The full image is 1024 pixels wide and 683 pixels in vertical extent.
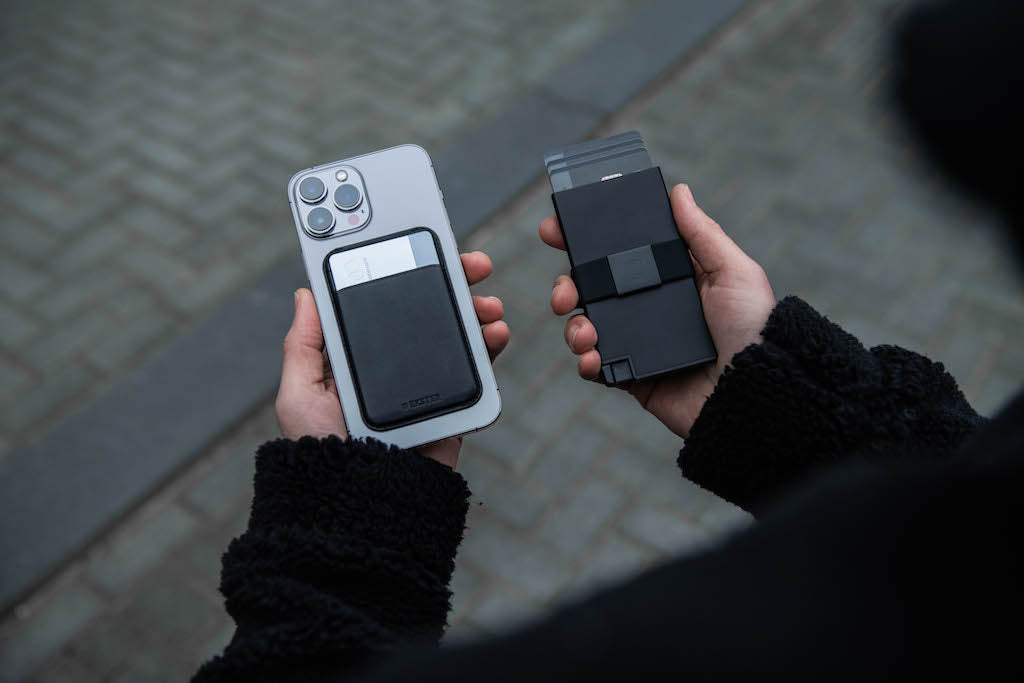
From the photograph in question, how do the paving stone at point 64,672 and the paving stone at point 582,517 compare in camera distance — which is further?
the paving stone at point 582,517

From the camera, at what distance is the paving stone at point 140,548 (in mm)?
2420

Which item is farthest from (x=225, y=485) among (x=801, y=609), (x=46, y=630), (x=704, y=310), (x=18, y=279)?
(x=801, y=609)

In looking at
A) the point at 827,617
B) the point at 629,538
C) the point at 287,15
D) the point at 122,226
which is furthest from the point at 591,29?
the point at 827,617

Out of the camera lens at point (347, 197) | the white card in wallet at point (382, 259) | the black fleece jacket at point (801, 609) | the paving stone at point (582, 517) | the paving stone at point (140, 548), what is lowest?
the paving stone at point (582, 517)

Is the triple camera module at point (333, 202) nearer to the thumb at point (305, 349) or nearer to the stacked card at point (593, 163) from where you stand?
the thumb at point (305, 349)

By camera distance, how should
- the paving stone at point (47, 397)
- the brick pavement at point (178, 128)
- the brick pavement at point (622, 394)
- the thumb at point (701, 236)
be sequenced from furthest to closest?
the brick pavement at point (178, 128), the paving stone at point (47, 397), the brick pavement at point (622, 394), the thumb at point (701, 236)

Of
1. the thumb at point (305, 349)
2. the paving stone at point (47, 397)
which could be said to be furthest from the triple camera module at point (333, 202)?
the paving stone at point (47, 397)

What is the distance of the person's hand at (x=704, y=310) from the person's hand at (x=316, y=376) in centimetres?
17

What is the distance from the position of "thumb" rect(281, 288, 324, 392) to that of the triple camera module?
0.54 feet

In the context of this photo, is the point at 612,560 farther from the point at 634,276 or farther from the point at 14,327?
the point at 14,327

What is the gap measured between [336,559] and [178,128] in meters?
3.07

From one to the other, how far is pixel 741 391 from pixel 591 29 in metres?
3.10

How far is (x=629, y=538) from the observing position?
2.44m

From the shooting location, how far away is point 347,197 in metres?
1.79
